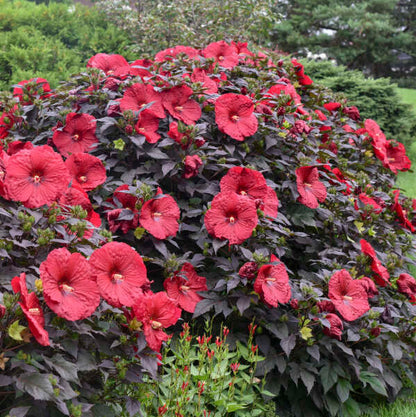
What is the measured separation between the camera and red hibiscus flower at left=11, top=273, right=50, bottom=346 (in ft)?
3.73

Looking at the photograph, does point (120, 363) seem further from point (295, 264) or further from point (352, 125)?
point (352, 125)

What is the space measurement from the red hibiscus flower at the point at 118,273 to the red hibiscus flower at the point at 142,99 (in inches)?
41.9

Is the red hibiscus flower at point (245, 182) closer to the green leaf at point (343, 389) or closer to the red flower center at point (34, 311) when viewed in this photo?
the green leaf at point (343, 389)

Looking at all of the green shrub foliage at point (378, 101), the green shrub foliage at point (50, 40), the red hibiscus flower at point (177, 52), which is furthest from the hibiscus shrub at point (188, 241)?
the green shrub foliage at point (378, 101)

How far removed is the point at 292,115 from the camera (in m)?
2.75

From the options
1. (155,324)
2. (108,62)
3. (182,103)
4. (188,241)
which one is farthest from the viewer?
(108,62)

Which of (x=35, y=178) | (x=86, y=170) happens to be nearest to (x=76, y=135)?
(x=86, y=170)

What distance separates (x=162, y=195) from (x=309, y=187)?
833 millimetres

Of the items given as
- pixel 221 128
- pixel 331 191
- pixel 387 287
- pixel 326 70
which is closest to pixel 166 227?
pixel 221 128

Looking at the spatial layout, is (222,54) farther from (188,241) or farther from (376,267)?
(376,267)

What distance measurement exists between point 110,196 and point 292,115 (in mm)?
1155

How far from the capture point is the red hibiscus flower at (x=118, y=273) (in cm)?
144

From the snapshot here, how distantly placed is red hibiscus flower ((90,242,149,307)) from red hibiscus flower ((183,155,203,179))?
0.79 meters

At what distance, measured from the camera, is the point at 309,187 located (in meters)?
2.45
